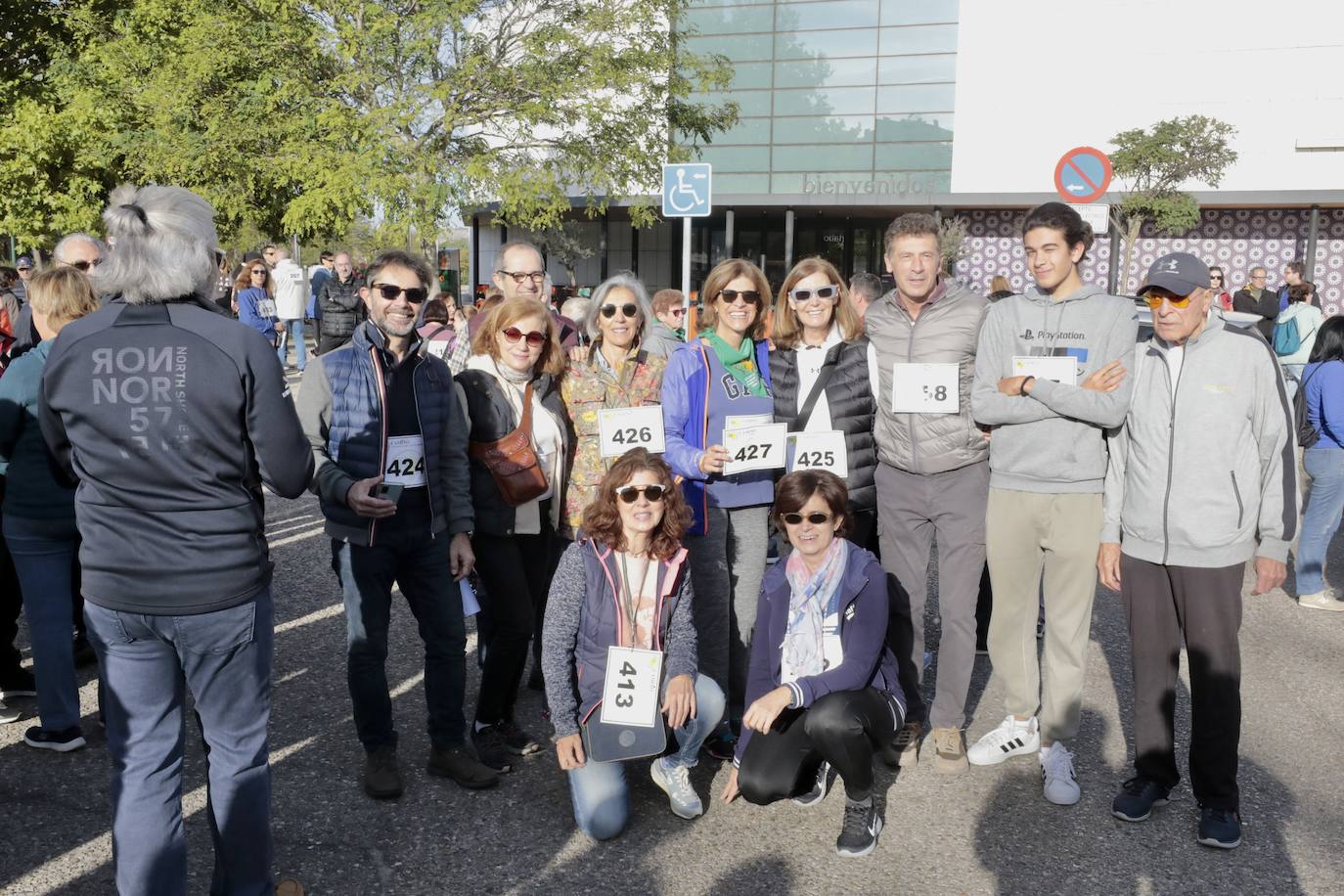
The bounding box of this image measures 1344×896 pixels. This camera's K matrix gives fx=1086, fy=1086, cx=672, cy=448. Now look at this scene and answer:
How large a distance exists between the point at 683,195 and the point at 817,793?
685 centimetres

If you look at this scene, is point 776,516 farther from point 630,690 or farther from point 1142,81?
point 1142,81

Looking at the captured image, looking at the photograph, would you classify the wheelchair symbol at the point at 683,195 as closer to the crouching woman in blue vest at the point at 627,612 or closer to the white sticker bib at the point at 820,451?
the white sticker bib at the point at 820,451

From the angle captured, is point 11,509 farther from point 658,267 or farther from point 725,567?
point 658,267

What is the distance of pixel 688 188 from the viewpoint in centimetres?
997

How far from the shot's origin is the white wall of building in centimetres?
3119

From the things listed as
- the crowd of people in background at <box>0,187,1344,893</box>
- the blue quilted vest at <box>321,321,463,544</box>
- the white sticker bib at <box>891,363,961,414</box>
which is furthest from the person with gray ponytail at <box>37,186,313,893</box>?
the white sticker bib at <box>891,363,961,414</box>

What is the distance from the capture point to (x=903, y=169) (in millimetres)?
32688

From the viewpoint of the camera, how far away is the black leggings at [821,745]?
12.7ft

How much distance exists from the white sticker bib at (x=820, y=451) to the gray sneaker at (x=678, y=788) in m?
1.27

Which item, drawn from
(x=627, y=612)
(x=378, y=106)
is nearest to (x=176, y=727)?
(x=627, y=612)

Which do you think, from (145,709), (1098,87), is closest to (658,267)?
(1098,87)

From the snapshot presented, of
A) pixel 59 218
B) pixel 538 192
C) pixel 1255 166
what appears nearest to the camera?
pixel 538 192

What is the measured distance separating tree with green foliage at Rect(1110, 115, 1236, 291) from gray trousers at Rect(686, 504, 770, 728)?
26441 millimetres

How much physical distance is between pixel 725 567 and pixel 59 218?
22.7 m
